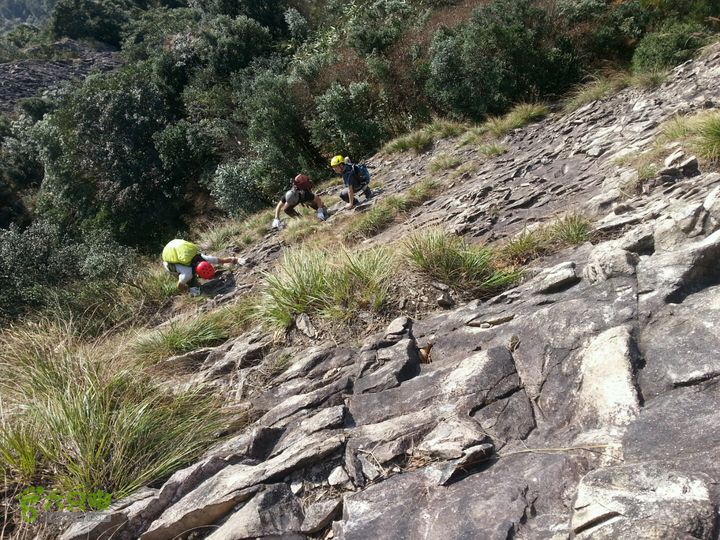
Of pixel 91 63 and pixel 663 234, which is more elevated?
pixel 91 63

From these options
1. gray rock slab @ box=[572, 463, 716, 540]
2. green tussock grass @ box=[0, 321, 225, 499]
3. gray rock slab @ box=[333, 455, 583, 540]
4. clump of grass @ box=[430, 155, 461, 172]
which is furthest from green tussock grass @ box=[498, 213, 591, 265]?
clump of grass @ box=[430, 155, 461, 172]

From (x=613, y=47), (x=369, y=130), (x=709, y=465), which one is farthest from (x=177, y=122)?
(x=709, y=465)

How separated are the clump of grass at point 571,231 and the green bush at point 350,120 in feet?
33.3

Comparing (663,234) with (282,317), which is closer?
(663,234)

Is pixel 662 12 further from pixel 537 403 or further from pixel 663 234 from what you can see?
pixel 537 403

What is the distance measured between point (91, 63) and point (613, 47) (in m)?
36.6

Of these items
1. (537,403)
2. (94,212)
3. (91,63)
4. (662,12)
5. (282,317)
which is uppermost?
(91,63)

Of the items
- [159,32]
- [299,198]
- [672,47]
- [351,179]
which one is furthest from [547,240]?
[159,32]

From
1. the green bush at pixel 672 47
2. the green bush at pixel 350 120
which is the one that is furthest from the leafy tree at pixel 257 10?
the green bush at pixel 672 47

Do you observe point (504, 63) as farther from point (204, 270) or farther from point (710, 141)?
point (204, 270)

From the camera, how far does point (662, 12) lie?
39.2ft

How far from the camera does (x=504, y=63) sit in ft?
40.3

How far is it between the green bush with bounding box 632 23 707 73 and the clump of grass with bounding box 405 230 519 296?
8432 millimetres

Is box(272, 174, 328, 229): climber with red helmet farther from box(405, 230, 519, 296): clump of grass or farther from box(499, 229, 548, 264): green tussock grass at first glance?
box(499, 229, 548, 264): green tussock grass
